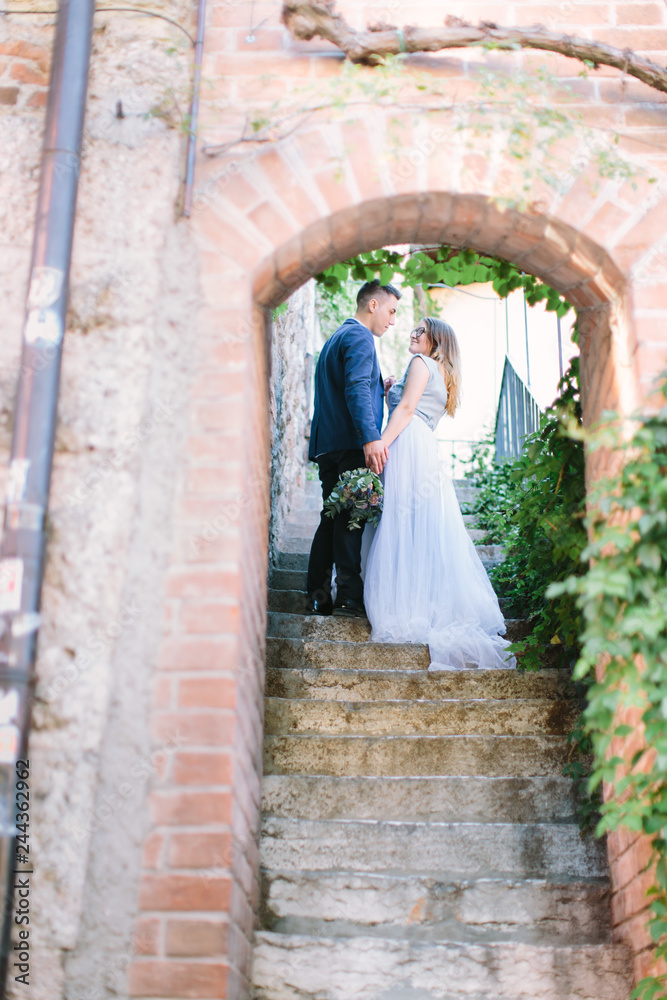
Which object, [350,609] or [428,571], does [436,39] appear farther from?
[350,609]

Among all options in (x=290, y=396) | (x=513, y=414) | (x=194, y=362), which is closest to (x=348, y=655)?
(x=194, y=362)

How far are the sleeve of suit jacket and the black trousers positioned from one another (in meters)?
0.23

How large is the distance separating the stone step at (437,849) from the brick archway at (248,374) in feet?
0.67

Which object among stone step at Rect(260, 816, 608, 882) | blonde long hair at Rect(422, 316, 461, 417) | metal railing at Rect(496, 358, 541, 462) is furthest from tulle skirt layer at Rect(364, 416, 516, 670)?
metal railing at Rect(496, 358, 541, 462)

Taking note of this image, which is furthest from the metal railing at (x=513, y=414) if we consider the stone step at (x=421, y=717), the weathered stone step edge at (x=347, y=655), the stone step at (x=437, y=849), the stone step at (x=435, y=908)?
the stone step at (x=435, y=908)

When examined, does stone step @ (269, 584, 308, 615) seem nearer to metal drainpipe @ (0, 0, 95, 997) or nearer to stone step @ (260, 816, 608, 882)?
stone step @ (260, 816, 608, 882)

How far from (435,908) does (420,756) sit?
23.3 inches

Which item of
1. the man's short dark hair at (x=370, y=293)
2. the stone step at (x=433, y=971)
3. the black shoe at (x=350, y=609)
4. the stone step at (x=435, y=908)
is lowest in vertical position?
the stone step at (x=433, y=971)

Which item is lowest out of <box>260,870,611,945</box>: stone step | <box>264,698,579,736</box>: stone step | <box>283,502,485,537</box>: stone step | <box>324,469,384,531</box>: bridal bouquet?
<box>260,870,611,945</box>: stone step

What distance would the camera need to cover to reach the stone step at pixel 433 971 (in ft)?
8.45

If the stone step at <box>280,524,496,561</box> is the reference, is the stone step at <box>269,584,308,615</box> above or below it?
below

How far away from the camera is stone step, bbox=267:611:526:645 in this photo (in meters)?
4.16

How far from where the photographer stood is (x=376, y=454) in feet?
13.8

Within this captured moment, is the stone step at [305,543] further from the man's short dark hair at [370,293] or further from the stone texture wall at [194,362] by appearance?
the stone texture wall at [194,362]
